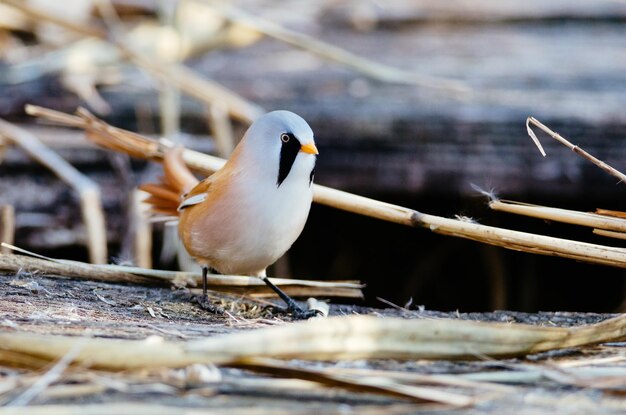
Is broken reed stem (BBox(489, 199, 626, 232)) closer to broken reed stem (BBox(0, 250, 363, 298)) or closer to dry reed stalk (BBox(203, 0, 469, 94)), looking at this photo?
broken reed stem (BBox(0, 250, 363, 298))

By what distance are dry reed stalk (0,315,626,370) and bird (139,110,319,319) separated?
2.82 ft

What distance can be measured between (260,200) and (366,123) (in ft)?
4.64

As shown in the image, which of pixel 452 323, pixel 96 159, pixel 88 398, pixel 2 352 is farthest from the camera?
pixel 96 159

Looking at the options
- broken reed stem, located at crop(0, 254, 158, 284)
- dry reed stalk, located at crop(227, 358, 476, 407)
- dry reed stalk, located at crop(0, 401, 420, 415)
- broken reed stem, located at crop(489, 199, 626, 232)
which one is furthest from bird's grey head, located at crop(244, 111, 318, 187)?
dry reed stalk, located at crop(0, 401, 420, 415)

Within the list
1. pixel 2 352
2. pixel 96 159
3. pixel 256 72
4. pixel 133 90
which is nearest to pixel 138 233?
pixel 96 159

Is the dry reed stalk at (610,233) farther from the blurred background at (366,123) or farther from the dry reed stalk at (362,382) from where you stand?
the blurred background at (366,123)

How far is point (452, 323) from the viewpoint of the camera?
5.08 feet

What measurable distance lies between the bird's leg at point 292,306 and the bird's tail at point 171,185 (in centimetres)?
38

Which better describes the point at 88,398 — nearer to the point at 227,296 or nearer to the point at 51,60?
the point at 227,296

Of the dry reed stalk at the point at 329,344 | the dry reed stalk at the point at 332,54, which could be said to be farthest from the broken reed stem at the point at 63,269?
the dry reed stalk at the point at 332,54

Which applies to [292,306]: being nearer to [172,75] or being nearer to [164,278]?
[164,278]

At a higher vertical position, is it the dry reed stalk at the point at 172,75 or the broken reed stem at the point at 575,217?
the dry reed stalk at the point at 172,75

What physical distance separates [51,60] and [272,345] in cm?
334

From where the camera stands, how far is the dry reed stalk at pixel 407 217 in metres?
1.97
